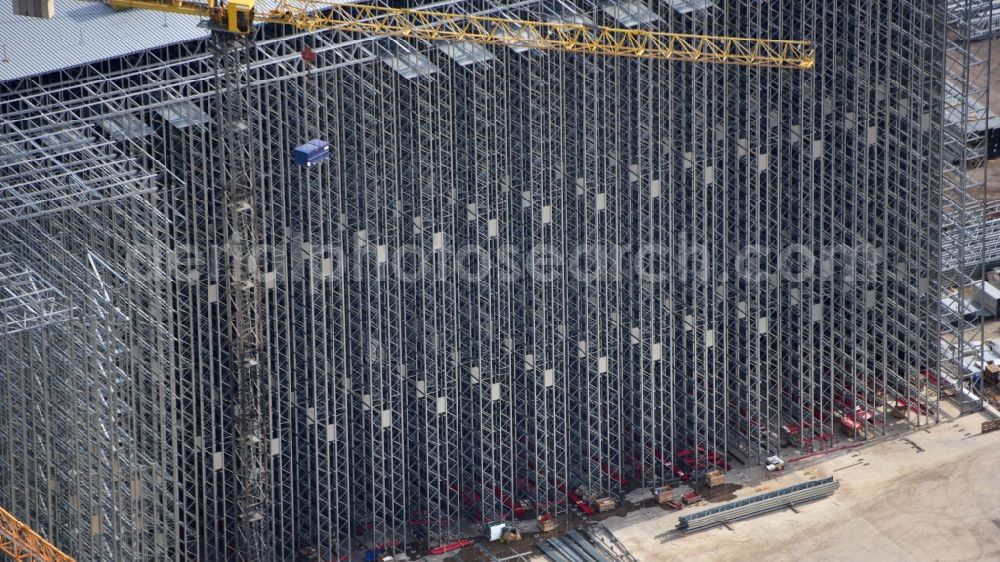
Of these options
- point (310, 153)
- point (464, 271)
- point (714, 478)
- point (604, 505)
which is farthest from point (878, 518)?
point (310, 153)

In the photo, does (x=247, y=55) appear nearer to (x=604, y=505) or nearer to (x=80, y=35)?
(x=80, y=35)

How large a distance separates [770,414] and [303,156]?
44949mm

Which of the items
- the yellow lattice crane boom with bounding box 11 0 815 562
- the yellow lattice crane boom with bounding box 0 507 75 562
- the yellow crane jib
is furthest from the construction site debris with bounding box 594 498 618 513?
the yellow lattice crane boom with bounding box 0 507 75 562

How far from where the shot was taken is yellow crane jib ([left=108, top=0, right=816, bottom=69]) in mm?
148000

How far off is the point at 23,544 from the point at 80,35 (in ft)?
116

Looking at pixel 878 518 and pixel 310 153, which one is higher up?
pixel 310 153

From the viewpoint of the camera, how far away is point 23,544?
441 ft

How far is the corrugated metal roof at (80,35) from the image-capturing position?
150375 mm

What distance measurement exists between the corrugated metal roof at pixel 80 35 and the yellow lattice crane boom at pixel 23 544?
29.4 metres

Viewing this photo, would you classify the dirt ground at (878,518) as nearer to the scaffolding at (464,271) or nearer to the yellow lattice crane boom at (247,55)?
the scaffolding at (464,271)

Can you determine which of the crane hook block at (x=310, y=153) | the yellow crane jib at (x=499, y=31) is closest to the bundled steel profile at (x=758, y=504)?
the yellow crane jib at (x=499, y=31)

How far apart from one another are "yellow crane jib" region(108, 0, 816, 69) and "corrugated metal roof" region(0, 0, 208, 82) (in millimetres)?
1710

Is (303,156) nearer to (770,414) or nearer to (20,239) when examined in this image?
(20,239)

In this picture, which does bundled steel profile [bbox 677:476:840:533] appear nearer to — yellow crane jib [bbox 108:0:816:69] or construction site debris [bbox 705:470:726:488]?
construction site debris [bbox 705:470:726:488]
